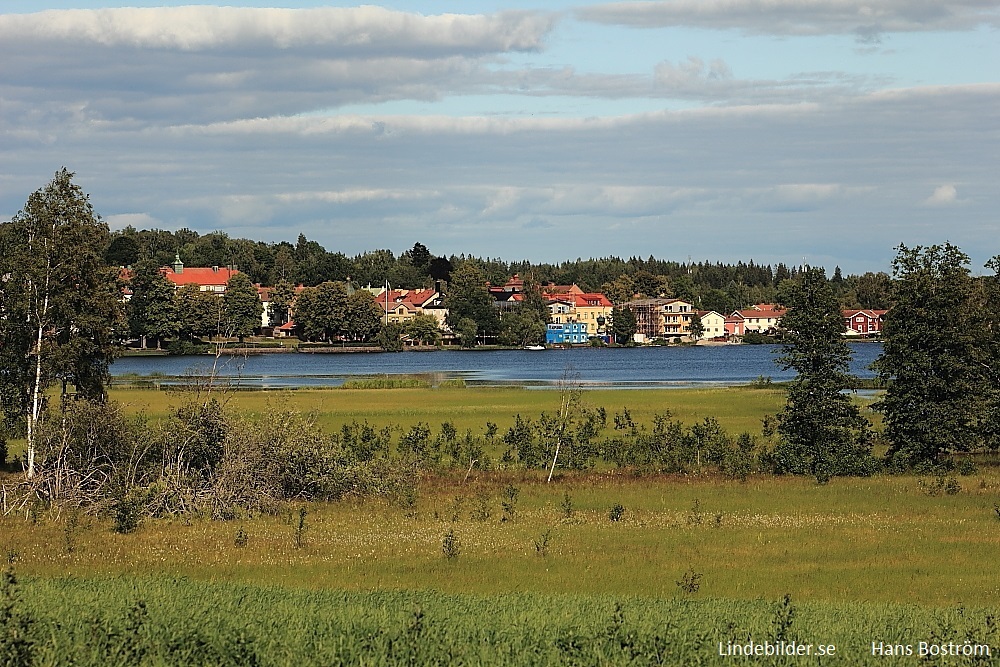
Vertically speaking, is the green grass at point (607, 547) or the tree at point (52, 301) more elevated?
the tree at point (52, 301)

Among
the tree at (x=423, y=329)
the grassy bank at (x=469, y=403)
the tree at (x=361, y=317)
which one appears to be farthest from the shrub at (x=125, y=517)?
the tree at (x=423, y=329)

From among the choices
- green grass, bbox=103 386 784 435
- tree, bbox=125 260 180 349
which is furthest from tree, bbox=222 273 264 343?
green grass, bbox=103 386 784 435

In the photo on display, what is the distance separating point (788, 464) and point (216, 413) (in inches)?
747

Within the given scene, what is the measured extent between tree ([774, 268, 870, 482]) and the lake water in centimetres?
3928

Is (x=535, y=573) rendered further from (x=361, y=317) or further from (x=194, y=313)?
(x=361, y=317)

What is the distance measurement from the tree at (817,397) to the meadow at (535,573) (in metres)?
A: 2.06

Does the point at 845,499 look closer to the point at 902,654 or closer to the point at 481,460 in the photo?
the point at 481,460

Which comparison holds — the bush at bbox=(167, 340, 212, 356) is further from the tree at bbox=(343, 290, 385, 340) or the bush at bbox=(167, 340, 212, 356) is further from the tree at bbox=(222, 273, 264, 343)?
the tree at bbox=(343, 290, 385, 340)

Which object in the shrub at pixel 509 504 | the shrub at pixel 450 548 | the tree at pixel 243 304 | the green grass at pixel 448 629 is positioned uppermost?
the tree at pixel 243 304

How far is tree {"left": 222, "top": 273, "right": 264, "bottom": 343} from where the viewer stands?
17612cm

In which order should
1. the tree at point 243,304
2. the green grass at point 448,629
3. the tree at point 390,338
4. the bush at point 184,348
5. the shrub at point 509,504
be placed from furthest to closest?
the tree at point 390,338
the tree at point 243,304
the bush at point 184,348
the shrub at point 509,504
the green grass at point 448,629

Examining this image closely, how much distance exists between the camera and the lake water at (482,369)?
99.1 meters

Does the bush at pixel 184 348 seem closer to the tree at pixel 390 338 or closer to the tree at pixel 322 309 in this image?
the tree at pixel 322 309

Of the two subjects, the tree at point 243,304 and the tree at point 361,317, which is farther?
the tree at point 361,317
